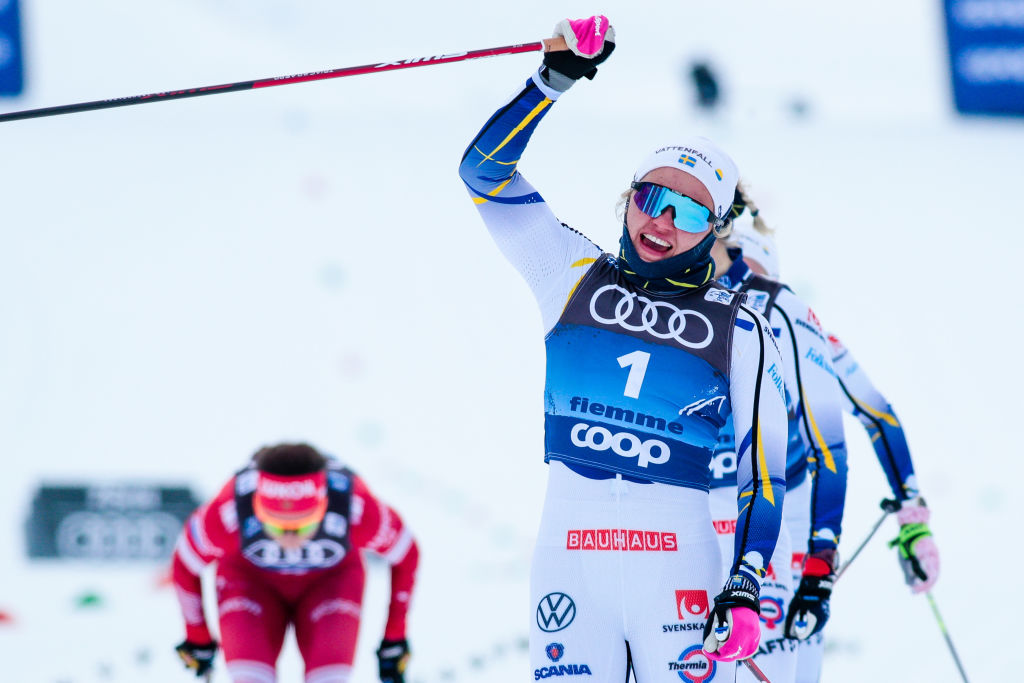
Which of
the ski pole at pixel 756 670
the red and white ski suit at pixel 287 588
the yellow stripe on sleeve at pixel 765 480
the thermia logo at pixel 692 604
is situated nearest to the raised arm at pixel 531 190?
the yellow stripe on sleeve at pixel 765 480

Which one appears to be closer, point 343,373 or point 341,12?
point 343,373

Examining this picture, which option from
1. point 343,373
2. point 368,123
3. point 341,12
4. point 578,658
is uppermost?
point 341,12

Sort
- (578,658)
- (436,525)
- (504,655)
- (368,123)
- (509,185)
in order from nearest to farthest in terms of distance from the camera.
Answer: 1. (578,658)
2. (509,185)
3. (504,655)
4. (436,525)
5. (368,123)

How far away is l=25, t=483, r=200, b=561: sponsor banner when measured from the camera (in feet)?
31.4

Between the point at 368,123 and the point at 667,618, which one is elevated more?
the point at 368,123

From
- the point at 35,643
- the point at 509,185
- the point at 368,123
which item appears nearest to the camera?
the point at 509,185

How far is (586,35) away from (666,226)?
0.56 m

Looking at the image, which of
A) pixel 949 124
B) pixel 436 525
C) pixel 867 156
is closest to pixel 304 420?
pixel 436 525

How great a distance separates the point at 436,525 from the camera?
9875 mm

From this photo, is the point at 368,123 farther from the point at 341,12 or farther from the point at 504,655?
the point at 504,655

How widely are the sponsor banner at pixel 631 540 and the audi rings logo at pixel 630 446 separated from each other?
183 mm

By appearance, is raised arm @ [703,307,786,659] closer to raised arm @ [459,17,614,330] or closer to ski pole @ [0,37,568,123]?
raised arm @ [459,17,614,330]

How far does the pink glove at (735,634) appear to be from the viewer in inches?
128

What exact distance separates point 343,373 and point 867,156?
20.7ft
